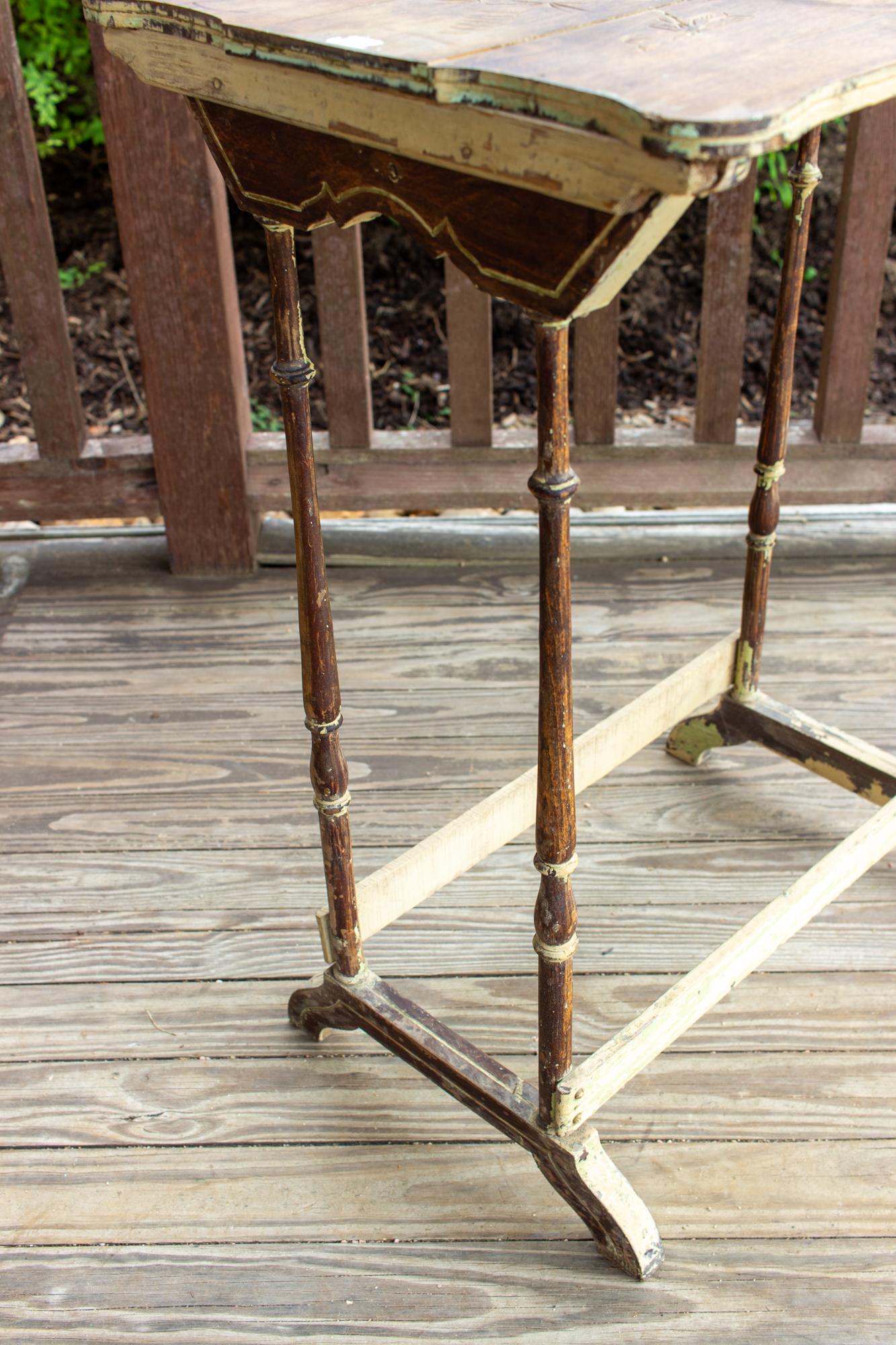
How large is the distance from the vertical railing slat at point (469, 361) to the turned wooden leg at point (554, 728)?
126 cm

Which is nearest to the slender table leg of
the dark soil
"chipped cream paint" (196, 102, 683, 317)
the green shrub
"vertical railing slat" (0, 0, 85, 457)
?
"chipped cream paint" (196, 102, 683, 317)

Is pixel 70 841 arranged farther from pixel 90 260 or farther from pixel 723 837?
pixel 90 260

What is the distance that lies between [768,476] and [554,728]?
0.82 metres

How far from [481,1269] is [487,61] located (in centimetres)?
115

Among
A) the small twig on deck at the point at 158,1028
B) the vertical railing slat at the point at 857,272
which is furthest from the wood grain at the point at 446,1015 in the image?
the vertical railing slat at the point at 857,272

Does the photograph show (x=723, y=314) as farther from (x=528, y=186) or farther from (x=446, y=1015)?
(x=528, y=186)

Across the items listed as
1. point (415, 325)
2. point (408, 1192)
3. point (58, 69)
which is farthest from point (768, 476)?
point (58, 69)

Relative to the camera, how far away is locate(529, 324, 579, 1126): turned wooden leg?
37.9 inches

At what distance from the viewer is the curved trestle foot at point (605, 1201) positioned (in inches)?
50.6

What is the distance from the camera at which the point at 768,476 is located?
1776mm

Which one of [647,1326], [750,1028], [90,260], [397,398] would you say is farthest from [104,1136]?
[90,260]

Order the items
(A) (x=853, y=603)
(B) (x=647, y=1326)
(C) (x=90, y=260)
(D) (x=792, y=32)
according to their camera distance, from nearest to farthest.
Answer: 1. (D) (x=792, y=32)
2. (B) (x=647, y=1326)
3. (A) (x=853, y=603)
4. (C) (x=90, y=260)

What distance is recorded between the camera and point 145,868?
187cm

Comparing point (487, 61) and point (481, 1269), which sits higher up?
point (487, 61)
